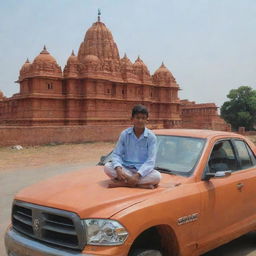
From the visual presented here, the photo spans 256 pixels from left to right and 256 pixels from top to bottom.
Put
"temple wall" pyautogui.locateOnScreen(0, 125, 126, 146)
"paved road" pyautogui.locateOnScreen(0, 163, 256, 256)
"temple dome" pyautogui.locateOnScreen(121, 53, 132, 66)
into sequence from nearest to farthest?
"paved road" pyautogui.locateOnScreen(0, 163, 256, 256), "temple wall" pyautogui.locateOnScreen(0, 125, 126, 146), "temple dome" pyautogui.locateOnScreen(121, 53, 132, 66)

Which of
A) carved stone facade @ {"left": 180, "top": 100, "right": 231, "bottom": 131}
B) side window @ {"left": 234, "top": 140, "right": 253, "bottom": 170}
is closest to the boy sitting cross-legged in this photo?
side window @ {"left": 234, "top": 140, "right": 253, "bottom": 170}

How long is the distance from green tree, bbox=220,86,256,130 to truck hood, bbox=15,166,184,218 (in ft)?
150

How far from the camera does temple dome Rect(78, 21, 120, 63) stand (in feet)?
115

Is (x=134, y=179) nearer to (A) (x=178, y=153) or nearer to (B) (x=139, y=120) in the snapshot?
(B) (x=139, y=120)

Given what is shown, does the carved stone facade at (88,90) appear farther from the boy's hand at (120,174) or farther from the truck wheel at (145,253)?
the truck wheel at (145,253)

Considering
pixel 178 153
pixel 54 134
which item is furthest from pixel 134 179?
pixel 54 134

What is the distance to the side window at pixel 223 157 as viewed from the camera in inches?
151

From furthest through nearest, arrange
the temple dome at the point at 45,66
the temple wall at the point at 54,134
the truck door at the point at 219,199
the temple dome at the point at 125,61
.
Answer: the temple dome at the point at 125,61, the temple dome at the point at 45,66, the temple wall at the point at 54,134, the truck door at the point at 219,199

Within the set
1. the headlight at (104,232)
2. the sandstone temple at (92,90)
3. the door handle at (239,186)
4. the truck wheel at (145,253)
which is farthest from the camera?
the sandstone temple at (92,90)

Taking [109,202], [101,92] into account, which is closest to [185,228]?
[109,202]

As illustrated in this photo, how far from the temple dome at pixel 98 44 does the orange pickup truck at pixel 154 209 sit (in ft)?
104

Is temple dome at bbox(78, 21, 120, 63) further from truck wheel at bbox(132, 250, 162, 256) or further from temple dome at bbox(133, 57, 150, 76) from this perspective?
truck wheel at bbox(132, 250, 162, 256)

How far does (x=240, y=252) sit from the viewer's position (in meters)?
4.12

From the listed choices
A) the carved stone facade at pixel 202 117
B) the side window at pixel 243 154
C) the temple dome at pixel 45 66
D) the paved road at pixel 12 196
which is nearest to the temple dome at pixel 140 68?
the temple dome at pixel 45 66
